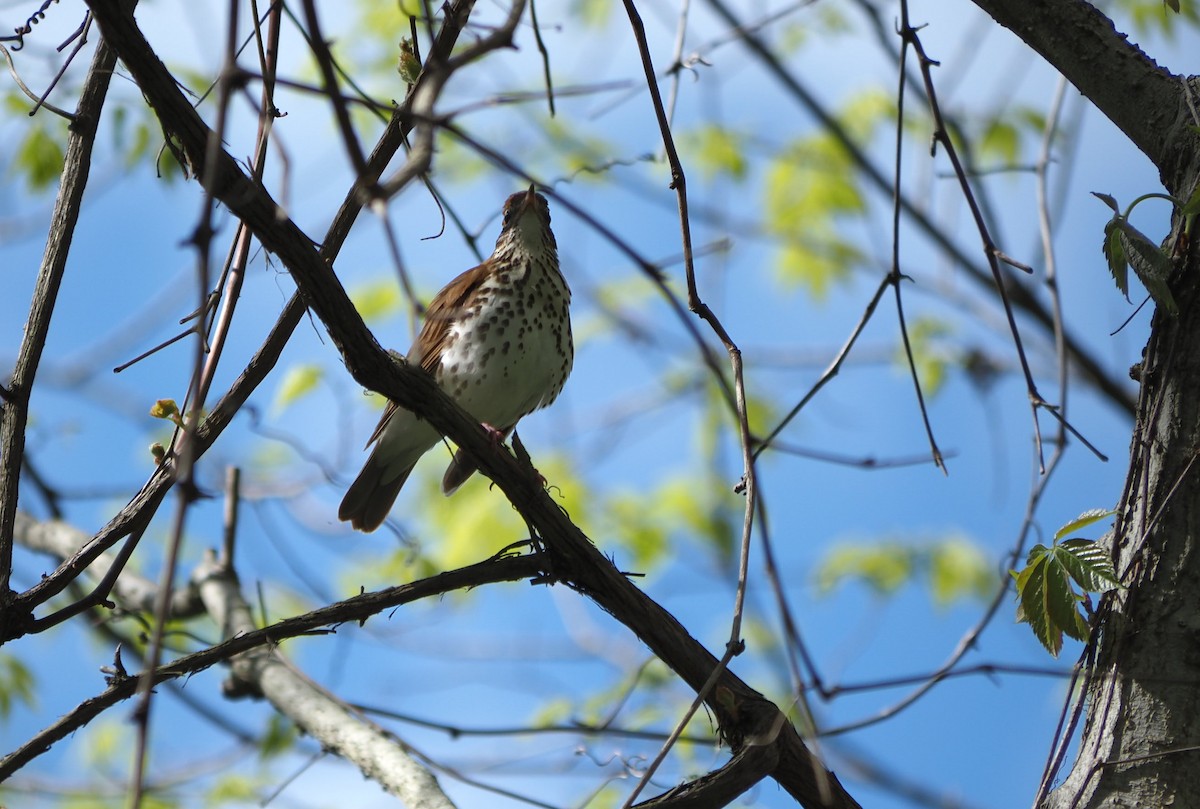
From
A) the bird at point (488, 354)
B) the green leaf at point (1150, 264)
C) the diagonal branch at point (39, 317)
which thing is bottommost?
the green leaf at point (1150, 264)

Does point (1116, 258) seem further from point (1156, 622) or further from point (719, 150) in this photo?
point (719, 150)

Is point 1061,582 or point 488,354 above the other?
point 488,354

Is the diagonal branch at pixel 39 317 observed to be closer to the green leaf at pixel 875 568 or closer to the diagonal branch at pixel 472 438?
the diagonal branch at pixel 472 438

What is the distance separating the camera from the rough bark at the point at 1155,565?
2.31m

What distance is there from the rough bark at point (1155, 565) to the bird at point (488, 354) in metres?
2.13

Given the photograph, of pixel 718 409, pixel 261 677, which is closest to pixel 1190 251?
pixel 261 677

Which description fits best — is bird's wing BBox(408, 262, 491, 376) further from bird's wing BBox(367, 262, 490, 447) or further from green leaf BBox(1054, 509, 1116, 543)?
green leaf BBox(1054, 509, 1116, 543)

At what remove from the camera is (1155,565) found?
7.78 feet

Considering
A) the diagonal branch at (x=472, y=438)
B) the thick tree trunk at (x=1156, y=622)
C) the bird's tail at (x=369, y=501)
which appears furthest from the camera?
the bird's tail at (x=369, y=501)

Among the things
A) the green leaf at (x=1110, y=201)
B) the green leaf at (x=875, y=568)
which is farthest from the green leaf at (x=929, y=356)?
the green leaf at (x=1110, y=201)

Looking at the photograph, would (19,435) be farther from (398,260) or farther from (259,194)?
(398,260)

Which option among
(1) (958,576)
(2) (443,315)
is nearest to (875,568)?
(1) (958,576)

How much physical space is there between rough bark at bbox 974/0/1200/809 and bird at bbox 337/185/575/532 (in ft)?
6.99

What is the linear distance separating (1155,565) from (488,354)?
2337 mm
